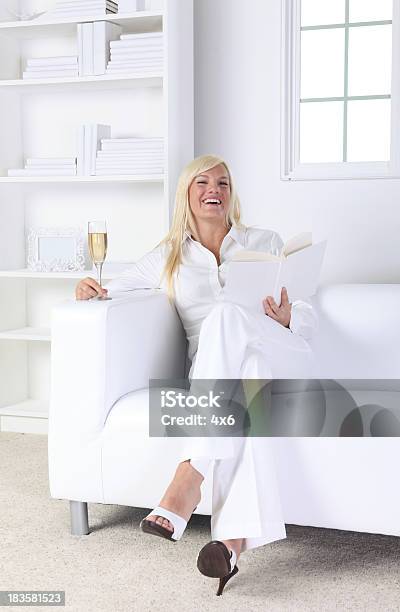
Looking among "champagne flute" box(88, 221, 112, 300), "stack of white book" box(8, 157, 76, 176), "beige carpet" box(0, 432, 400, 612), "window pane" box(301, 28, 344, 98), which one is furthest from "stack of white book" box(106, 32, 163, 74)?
"beige carpet" box(0, 432, 400, 612)

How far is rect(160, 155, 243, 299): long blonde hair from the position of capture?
2.90m

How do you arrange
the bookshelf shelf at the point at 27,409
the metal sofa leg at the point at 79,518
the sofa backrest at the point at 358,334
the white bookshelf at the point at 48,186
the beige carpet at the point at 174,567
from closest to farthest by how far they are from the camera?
the beige carpet at the point at 174,567 → the metal sofa leg at the point at 79,518 → the sofa backrest at the point at 358,334 → the white bookshelf at the point at 48,186 → the bookshelf shelf at the point at 27,409

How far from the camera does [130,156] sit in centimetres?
360

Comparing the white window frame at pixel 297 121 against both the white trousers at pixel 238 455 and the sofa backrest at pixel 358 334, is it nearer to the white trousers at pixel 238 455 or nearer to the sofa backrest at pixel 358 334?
the sofa backrest at pixel 358 334

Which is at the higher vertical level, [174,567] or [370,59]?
[370,59]

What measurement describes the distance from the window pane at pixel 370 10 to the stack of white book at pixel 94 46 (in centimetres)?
101

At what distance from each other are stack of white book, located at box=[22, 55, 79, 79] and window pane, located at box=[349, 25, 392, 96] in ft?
3.85

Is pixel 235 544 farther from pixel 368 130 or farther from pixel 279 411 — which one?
pixel 368 130

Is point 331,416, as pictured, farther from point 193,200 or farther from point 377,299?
point 193,200

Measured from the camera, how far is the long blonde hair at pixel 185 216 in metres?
2.90

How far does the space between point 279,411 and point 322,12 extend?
203 cm

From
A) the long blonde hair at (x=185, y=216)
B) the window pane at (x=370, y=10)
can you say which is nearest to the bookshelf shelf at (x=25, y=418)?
the long blonde hair at (x=185, y=216)

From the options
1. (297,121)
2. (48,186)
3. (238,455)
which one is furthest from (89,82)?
(238,455)

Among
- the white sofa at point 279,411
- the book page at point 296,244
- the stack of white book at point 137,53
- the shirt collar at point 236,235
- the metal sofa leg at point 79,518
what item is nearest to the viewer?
the white sofa at point 279,411
